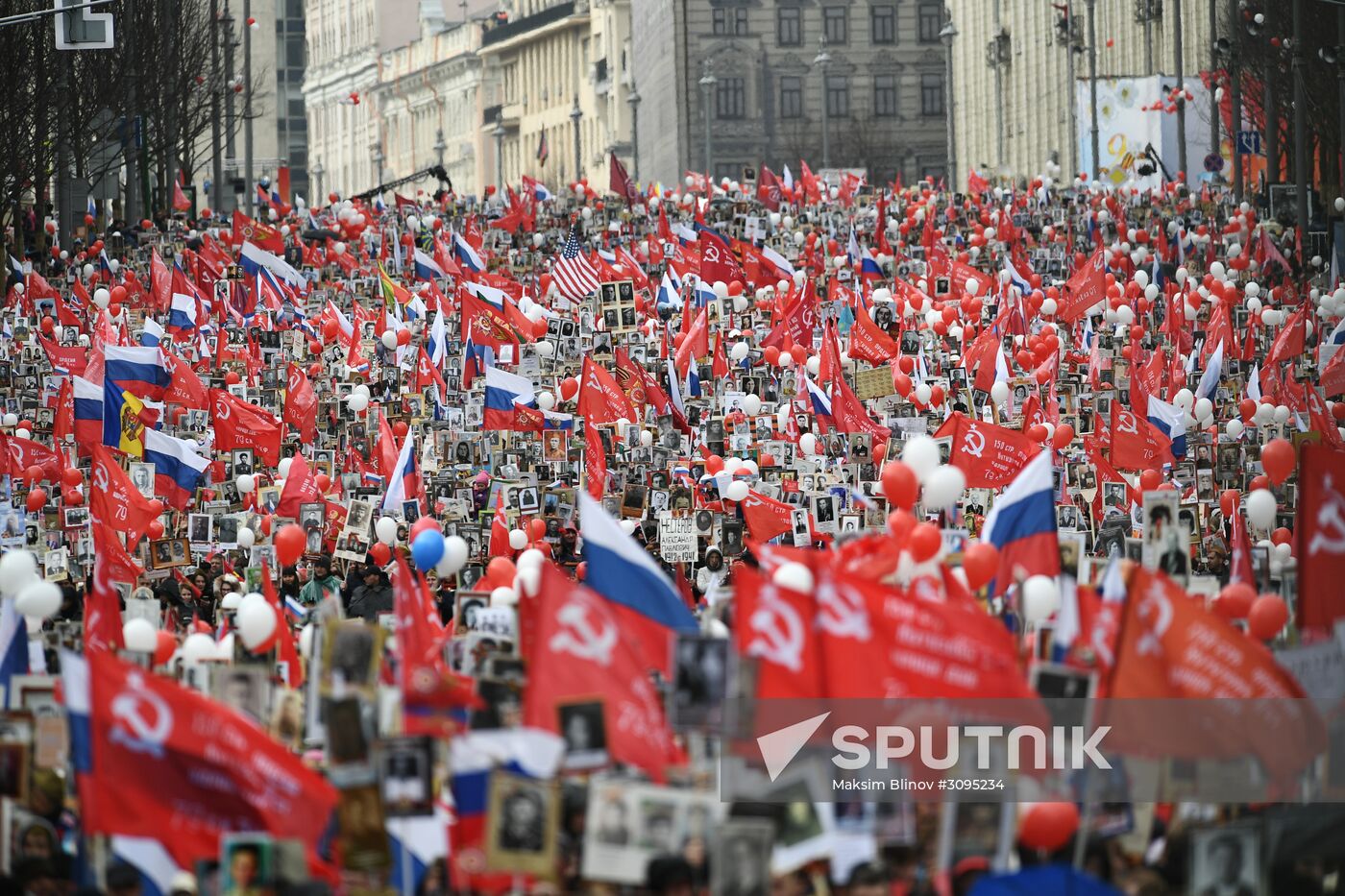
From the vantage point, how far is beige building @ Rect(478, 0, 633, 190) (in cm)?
12481

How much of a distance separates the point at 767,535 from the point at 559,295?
51.7 ft

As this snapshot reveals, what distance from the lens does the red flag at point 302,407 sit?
75.8ft

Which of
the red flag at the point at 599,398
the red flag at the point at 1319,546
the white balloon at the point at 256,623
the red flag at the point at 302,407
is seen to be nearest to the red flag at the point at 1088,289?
the red flag at the point at 599,398

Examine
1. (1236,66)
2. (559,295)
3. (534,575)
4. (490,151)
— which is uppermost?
(490,151)

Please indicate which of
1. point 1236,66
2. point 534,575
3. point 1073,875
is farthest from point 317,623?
point 1236,66

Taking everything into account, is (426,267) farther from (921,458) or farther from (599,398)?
(921,458)

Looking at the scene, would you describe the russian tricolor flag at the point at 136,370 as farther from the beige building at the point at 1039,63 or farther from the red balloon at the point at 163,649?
the beige building at the point at 1039,63

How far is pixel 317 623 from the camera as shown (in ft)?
37.3

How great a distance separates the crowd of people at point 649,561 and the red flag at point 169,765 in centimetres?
1

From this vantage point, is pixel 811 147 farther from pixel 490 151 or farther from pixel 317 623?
pixel 317 623

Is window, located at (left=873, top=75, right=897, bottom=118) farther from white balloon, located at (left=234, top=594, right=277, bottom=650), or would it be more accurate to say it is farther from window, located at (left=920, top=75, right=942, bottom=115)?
white balloon, located at (left=234, top=594, right=277, bottom=650)

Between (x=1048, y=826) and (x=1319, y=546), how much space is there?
2016 mm

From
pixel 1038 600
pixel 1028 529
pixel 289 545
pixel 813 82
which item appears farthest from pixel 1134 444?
pixel 813 82

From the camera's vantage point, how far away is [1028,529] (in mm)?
12250
